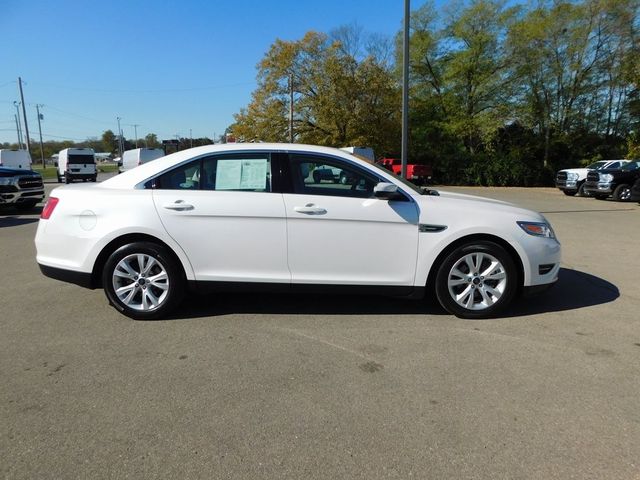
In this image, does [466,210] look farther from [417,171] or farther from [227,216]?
[417,171]

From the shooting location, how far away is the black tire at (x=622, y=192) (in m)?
18.4

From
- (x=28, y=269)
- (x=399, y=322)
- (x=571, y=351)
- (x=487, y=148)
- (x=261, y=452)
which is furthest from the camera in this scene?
(x=487, y=148)

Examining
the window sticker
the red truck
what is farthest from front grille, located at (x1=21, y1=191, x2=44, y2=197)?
the red truck

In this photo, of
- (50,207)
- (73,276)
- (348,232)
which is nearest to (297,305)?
(348,232)

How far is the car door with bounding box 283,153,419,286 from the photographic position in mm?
4430

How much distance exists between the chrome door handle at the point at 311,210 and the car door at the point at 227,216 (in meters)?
0.17

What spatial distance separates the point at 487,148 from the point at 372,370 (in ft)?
105

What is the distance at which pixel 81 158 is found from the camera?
1288 inches

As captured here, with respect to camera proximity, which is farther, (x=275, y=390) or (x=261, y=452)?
(x=275, y=390)

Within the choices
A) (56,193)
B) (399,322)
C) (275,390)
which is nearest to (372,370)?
(275,390)

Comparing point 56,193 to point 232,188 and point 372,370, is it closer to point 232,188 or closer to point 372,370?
point 232,188

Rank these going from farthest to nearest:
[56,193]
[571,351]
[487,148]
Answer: [487,148] < [56,193] < [571,351]

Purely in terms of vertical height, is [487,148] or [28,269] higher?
[487,148]

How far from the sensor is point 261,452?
8.48 ft
